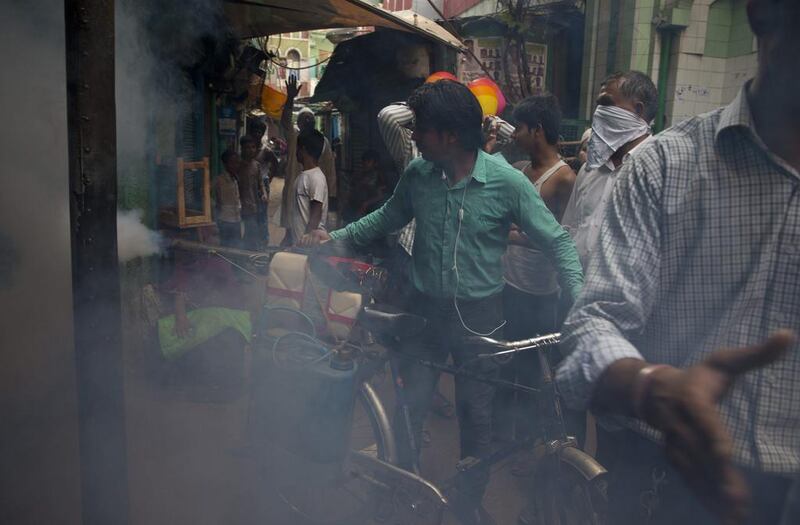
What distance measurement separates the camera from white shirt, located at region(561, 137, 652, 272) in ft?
11.0

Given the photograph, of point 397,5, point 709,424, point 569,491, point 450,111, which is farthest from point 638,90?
point 397,5

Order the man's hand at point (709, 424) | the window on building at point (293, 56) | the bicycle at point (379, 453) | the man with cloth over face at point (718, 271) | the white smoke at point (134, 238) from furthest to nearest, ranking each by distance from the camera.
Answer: the window on building at point (293, 56)
the white smoke at point (134, 238)
the bicycle at point (379, 453)
the man with cloth over face at point (718, 271)
the man's hand at point (709, 424)

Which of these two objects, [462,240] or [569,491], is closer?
[569,491]

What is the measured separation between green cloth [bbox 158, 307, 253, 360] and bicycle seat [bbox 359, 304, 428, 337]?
2.30 m

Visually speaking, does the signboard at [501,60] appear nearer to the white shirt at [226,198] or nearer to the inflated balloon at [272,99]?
the inflated balloon at [272,99]

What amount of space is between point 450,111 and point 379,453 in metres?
1.74

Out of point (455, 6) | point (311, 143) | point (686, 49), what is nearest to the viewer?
point (311, 143)

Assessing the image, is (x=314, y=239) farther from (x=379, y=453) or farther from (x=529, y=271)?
(x=529, y=271)

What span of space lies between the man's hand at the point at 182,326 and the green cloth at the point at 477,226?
2.60m

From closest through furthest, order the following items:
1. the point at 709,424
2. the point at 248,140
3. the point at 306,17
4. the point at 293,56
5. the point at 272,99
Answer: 1. the point at 709,424
2. the point at 306,17
3. the point at 248,140
4. the point at 272,99
5. the point at 293,56

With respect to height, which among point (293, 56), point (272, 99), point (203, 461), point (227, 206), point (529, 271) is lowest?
point (203, 461)

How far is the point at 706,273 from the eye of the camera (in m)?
1.35

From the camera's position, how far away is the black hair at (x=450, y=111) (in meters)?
2.95

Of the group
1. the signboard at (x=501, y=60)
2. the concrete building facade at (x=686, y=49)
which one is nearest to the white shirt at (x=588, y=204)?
the concrete building facade at (x=686, y=49)
